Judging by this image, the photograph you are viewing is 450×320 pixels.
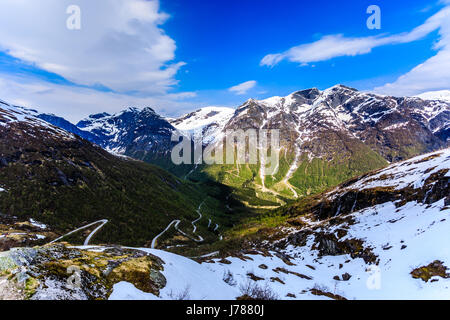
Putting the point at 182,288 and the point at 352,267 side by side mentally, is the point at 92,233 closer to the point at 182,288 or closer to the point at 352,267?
the point at 182,288

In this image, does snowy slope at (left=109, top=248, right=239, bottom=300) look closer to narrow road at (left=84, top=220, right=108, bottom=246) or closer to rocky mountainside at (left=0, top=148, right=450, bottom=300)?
rocky mountainside at (left=0, top=148, right=450, bottom=300)

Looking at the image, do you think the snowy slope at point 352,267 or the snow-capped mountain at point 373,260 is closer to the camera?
the snowy slope at point 352,267

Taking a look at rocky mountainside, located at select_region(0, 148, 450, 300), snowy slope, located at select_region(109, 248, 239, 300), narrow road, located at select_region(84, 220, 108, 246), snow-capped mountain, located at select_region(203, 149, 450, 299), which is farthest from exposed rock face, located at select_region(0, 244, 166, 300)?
narrow road, located at select_region(84, 220, 108, 246)

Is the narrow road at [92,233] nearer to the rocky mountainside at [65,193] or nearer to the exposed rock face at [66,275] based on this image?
the rocky mountainside at [65,193]

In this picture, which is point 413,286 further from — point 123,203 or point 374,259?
point 123,203

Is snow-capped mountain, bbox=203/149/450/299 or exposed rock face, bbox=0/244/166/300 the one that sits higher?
exposed rock face, bbox=0/244/166/300

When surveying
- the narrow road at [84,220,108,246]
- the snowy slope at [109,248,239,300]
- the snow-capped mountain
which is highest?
the snowy slope at [109,248,239,300]

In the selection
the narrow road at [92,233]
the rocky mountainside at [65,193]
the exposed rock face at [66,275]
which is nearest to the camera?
the exposed rock face at [66,275]

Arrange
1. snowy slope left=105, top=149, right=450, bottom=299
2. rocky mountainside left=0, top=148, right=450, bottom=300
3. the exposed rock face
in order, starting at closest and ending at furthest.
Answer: the exposed rock face, rocky mountainside left=0, top=148, right=450, bottom=300, snowy slope left=105, top=149, right=450, bottom=299

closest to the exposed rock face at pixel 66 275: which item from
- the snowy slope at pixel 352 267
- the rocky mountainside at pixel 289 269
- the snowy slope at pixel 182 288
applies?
the rocky mountainside at pixel 289 269
